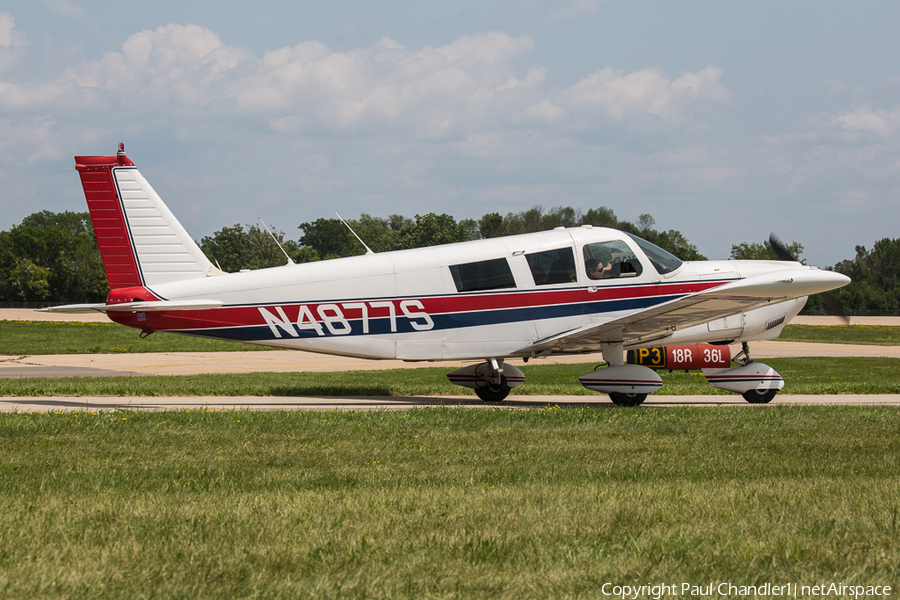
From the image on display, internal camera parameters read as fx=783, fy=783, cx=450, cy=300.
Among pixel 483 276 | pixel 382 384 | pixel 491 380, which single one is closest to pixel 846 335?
pixel 382 384

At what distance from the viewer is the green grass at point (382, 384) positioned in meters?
16.3

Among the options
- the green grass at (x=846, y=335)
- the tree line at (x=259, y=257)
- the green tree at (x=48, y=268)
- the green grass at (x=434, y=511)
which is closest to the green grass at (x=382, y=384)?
the green grass at (x=434, y=511)

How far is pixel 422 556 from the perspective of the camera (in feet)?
14.3

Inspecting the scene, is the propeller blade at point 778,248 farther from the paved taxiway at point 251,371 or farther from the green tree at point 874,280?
the green tree at point 874,280

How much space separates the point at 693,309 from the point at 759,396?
3538 millimetres

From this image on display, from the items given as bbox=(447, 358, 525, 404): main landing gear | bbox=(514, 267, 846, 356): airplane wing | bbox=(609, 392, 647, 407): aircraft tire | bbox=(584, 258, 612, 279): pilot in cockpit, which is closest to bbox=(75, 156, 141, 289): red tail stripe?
bbox=(447, 358, 525, 404): main landing gear

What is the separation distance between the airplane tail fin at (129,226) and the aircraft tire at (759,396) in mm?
10580

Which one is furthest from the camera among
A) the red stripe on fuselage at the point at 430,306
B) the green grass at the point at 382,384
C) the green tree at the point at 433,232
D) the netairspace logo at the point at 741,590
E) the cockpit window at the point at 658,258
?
the green tree at the point at 433,232

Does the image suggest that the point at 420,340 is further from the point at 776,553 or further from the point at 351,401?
the point at 776,553

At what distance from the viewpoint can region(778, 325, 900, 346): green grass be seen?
50.2 meters

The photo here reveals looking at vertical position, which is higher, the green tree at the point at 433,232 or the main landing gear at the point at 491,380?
the green tree at the point at 433,232

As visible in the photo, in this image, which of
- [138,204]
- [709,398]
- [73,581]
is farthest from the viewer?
[709,398]

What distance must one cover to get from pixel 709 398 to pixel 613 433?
26.0ft

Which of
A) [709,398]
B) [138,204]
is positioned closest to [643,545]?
[138,204]
